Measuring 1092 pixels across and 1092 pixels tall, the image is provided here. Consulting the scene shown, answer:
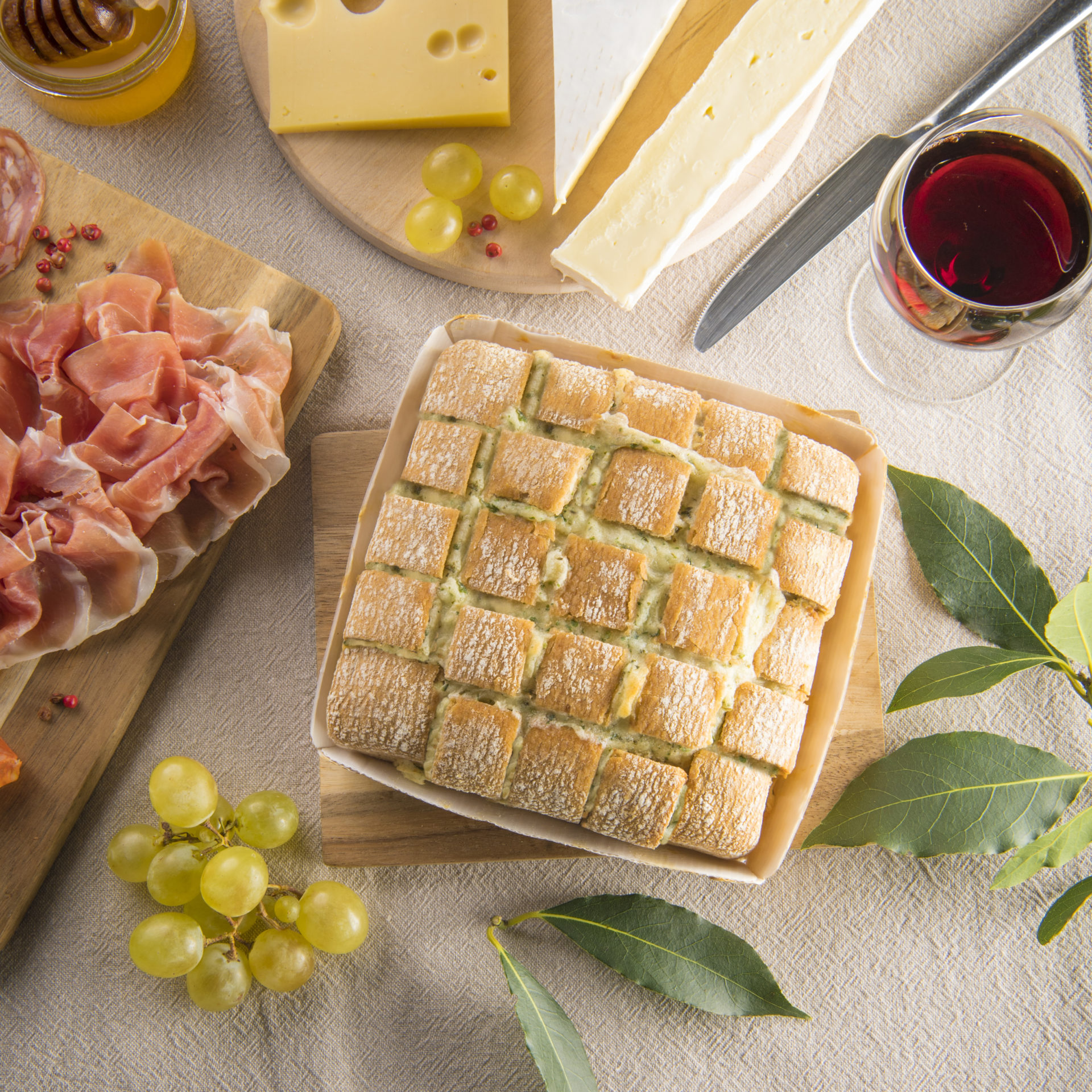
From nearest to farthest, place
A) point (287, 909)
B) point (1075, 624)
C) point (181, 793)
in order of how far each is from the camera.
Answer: point (1075, 624)
point (181, 793)
point (287, 909)

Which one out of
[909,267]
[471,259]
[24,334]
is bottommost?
[24,334]

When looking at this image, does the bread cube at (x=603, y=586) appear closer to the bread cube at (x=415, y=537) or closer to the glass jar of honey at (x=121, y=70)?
the bread cube at (x=415, y=537)

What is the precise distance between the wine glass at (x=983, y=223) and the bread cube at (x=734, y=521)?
492mm

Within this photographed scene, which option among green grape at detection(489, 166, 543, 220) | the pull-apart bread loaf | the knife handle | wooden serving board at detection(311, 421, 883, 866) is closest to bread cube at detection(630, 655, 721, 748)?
the pull-apart bread loaf

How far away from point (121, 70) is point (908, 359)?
1870 millimetres

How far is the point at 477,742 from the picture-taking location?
5.08ft

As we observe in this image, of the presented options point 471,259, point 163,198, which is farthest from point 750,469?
point 163,198

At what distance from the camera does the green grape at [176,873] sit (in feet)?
5.85

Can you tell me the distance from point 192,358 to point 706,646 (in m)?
1.28

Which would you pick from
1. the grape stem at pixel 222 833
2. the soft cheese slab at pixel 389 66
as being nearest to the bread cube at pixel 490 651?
the grape stem at pixel 222 833

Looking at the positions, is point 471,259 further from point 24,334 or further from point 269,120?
point 24,334

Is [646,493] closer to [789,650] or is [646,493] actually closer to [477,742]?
[789,650]

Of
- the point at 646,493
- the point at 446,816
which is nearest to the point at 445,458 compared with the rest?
the point at 646,493

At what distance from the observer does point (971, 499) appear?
1.89m
